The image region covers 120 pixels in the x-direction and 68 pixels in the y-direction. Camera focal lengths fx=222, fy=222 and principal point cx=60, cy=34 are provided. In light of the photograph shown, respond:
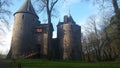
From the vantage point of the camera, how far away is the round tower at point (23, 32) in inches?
1800

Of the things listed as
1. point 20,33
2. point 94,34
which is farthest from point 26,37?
point 94,34

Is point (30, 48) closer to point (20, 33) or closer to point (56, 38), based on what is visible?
point (20, 33)

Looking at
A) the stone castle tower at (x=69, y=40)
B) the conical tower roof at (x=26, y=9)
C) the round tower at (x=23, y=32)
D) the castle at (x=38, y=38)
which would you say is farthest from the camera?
the conical tower roof at (x=26, y=9)

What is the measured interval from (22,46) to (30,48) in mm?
1829

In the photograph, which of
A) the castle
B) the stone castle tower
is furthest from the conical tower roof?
the stone castle tower

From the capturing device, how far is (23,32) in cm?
4728

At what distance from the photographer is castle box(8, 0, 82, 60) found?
46.3 metres

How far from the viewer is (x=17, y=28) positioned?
158ft

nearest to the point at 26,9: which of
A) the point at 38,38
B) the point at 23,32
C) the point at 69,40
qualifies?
the point at 23,32

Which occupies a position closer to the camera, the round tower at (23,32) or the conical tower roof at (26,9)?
the round tower at (23,32)

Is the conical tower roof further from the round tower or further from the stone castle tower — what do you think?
the stone castle tower

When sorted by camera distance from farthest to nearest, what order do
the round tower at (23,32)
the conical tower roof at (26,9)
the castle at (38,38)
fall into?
the conical tower roof at (26,9)
the castle at (38,38)
the round tower at (23,32)

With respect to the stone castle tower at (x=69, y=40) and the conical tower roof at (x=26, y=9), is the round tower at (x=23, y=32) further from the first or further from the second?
the stone castle tower at (x=69, y=40)

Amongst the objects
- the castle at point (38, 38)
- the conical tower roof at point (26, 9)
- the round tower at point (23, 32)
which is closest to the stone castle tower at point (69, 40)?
the castle at point (38, 38)
